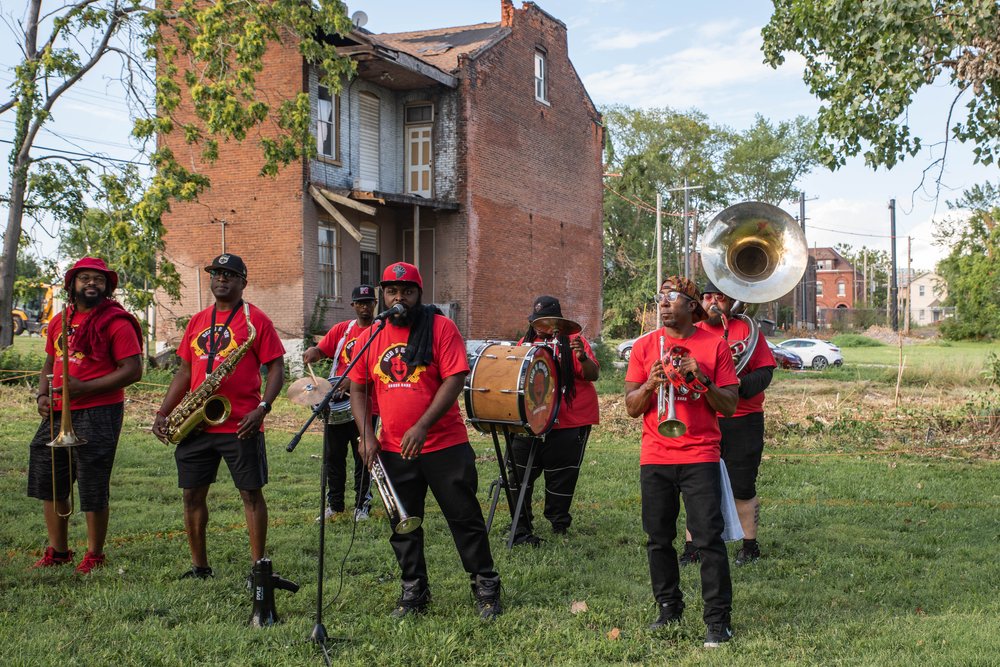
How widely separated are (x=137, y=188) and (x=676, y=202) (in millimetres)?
50560

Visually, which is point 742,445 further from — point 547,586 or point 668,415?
point 668,415

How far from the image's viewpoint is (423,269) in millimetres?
26000

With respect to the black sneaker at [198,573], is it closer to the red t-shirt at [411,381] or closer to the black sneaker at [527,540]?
the red t-shirt at [411,381]

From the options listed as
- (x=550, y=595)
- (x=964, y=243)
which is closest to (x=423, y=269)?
(x=550, y=595)

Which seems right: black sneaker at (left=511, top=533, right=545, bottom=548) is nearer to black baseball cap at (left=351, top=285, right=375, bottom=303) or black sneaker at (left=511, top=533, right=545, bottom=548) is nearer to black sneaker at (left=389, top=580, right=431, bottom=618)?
black sneaker at (left=389, top=580, right=431, bottom=618)

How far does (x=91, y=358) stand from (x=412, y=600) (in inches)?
113

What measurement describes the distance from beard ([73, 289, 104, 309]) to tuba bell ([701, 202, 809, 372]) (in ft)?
14.3

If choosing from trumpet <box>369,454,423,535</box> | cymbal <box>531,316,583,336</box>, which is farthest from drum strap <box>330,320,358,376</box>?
trumpet <box>369,454,423,535</box>

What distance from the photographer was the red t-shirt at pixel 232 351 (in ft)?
19.4

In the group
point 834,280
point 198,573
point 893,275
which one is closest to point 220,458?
point 198,573

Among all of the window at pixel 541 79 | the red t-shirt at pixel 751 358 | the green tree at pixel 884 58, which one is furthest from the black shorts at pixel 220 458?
the window at pixel 541 79

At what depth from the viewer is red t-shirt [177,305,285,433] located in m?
5.90

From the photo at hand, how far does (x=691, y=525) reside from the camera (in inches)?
203

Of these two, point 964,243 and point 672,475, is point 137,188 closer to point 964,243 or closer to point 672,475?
point 672,475
